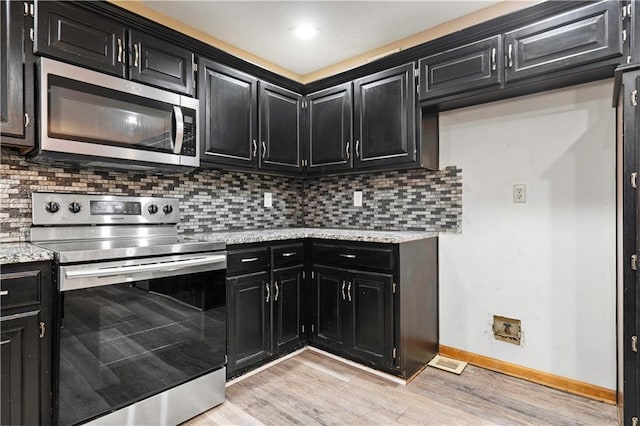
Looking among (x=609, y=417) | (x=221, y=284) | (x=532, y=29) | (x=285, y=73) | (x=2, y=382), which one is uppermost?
(x=285, y=73)

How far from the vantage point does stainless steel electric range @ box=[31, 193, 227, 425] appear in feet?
4.78

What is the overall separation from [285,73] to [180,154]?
1631mm

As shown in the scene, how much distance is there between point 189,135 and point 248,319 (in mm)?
1232

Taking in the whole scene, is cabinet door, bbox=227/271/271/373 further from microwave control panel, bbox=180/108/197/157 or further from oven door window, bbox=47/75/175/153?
oven door window, bbox=47/75/175/153

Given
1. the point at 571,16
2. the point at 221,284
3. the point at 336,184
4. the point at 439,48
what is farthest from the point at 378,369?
the point at 571,16

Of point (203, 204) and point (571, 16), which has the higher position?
point (571, 16)

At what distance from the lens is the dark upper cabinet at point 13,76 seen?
156 centimetres

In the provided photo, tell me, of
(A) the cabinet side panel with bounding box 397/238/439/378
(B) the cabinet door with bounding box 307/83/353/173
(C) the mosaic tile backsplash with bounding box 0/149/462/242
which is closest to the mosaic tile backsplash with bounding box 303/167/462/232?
(C) the mosaic tile backsplash with bounding box 0/149/462/242

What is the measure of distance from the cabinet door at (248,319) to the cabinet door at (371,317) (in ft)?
1.93

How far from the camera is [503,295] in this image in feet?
7.75

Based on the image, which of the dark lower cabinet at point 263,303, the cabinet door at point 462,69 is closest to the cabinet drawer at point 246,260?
the dark lower cabinet at point 263,303

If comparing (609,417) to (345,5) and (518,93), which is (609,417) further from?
(345,5)

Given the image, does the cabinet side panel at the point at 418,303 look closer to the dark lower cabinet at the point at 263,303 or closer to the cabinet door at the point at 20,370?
the dark lower cabinet at the point at 263,303

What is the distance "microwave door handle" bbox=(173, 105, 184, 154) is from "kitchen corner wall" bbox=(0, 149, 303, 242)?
393 mm
